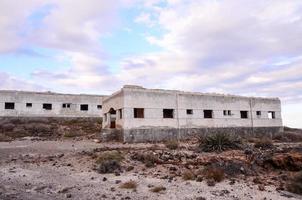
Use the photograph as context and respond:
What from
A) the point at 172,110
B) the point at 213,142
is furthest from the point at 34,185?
the point at 172,110

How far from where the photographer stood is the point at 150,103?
1013 inches

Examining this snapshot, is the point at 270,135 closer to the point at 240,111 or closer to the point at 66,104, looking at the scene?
the point at 240,111

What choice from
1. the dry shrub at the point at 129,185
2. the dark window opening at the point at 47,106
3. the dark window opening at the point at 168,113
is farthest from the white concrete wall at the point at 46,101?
the dry shrub at the point at 129,185

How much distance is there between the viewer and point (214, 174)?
1138 cm

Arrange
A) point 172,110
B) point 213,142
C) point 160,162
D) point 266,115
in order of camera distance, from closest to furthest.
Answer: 1. point 160,162
2. point 213,142
3. point 172,110
4. point 266,115

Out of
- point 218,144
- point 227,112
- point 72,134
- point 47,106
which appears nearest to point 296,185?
point 218,144

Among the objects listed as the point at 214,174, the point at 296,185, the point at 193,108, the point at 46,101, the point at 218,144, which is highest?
the point at 46,101

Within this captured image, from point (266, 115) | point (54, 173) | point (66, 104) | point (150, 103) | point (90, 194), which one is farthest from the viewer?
point (66, 104)

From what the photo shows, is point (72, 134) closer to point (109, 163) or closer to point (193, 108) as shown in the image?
point (193, 108)

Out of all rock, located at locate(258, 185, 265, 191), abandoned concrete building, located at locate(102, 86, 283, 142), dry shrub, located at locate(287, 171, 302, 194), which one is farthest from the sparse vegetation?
dry shrub, located at locate(287, 171, 302, 194)

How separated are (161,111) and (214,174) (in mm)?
15053

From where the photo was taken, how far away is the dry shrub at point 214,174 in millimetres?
11188

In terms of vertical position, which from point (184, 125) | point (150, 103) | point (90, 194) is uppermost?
point (150, 103)

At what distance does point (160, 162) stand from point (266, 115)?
23665 mm
